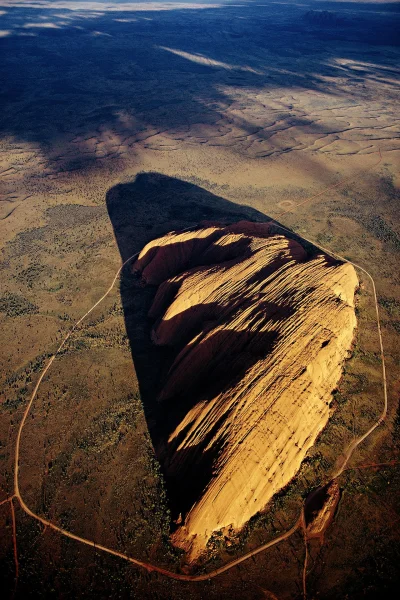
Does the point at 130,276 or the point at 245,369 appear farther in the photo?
the point at 130,276

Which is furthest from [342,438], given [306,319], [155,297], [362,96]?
[362,96]

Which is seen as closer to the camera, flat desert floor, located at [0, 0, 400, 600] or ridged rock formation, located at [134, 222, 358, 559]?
flat desert floor, located at [0, 0, 400, 600]

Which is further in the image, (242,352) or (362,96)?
(362,96)

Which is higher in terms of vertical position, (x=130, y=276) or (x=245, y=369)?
(x=245, y=369)

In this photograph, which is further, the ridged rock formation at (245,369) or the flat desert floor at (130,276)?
the ridged rock formation at (245,369)

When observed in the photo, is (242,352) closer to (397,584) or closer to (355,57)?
(397,584)
